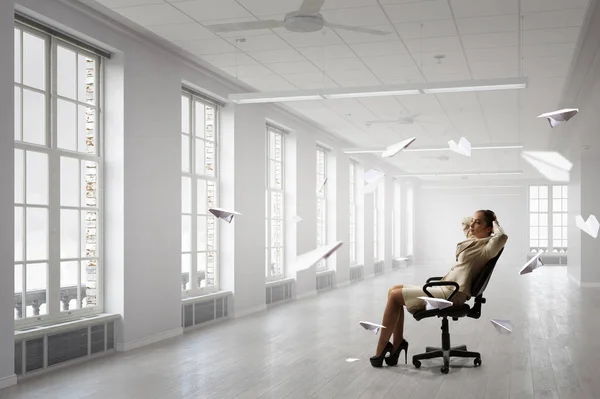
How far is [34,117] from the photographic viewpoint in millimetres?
5547

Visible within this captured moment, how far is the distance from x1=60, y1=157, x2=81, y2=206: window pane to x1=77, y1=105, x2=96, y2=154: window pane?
0.67ft

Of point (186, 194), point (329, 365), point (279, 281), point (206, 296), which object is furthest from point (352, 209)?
point (329, 365)

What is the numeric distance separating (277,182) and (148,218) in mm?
4749

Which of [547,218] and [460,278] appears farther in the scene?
[547,218]

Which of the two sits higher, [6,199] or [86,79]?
[86,79]

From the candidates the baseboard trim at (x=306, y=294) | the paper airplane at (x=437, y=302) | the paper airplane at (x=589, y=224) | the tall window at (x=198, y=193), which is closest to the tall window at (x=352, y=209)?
the baseboard trim at (x=306, y=294)

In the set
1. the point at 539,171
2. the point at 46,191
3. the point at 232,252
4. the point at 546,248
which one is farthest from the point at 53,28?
the point at 546,248

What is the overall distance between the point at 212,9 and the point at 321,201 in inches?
327

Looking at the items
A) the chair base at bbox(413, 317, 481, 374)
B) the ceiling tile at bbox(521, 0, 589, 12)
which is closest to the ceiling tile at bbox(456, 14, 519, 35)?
the ceiling tile at bbox(521, 0, 589, 12)

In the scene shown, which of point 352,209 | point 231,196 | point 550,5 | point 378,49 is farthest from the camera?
point 352,209

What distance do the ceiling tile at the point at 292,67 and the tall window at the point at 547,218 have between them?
1700cm

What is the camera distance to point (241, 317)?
898cm

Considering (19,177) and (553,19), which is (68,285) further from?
(553,19)

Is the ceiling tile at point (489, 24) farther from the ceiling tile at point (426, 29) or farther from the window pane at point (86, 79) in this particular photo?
the window pane at point (86, 79)
